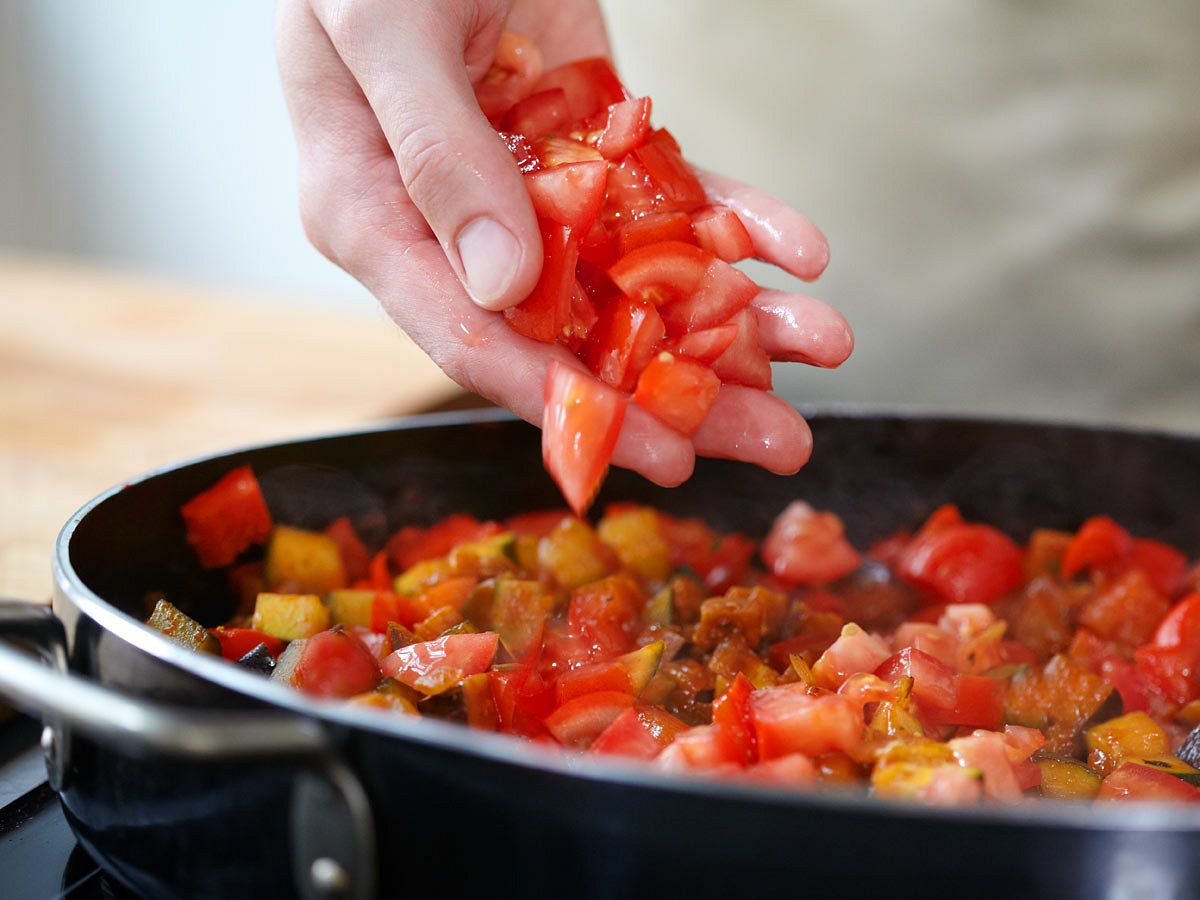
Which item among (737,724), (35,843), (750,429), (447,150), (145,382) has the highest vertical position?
(447,150)

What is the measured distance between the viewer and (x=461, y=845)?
759mm

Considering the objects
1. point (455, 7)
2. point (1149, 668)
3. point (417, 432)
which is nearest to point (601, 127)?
point (455, 7)

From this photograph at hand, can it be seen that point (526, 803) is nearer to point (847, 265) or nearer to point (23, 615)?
point (23, 615)

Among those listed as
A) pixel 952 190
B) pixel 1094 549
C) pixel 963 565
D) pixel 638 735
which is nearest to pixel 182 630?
pixel 638 735

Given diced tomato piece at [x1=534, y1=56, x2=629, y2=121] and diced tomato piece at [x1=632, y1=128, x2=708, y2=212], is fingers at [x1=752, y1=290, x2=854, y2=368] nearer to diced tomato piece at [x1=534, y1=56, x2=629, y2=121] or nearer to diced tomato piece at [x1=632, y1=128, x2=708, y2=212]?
diced tomato piece at [x1=632, y1=128, x2=708, y2=212]

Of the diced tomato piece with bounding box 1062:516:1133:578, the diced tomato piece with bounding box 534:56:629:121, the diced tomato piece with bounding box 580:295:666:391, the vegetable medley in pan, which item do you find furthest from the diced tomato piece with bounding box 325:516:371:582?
the diced tomato piece with bounding box 1062:516:1133:578

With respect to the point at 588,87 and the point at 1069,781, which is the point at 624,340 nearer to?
the point at 588,87

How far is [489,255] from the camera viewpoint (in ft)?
3.40

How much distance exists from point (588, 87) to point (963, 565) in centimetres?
77

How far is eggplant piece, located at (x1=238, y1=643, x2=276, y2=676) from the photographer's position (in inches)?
43.6

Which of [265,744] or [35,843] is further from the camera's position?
[35,843]

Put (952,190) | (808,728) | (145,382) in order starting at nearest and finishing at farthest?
1. (808,728)
2. (952,190)
3. (145,382)

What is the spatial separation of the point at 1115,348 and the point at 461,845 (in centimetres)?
173

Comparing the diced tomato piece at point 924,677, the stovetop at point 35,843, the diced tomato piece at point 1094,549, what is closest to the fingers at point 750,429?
the diced tomato piece at point 924,677
